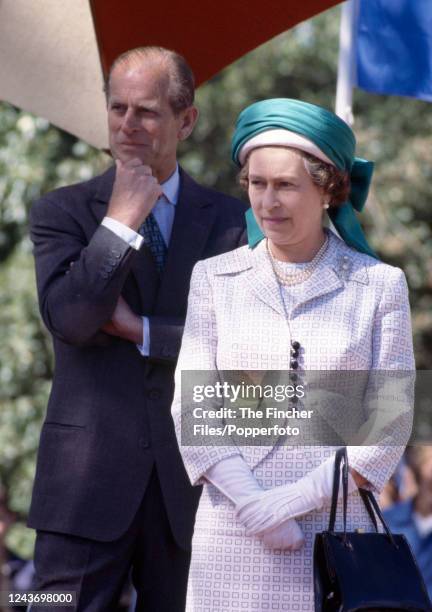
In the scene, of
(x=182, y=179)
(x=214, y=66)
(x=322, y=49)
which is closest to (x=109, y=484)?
(x=182, y=179)

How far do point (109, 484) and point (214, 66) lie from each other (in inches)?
78.1

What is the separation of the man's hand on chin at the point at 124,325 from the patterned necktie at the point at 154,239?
0.72 feet

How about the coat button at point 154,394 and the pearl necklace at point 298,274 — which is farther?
the coat button at point 154,394

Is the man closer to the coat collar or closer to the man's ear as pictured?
the man's ear

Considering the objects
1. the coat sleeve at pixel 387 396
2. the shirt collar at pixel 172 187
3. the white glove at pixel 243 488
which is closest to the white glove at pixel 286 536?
the white glove at pixel 243 488

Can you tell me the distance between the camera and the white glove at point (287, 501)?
341 cm

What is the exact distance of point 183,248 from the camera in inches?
166

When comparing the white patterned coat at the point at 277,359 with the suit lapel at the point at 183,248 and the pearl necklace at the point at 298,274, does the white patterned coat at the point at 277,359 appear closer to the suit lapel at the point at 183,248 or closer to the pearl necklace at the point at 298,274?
the pearl necklace at the point at 298,274

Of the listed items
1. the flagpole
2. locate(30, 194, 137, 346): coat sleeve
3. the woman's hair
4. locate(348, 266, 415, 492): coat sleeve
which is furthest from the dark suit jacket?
the flagpole

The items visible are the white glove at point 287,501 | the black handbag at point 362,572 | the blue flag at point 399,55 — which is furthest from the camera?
the blue flag at point 399,55

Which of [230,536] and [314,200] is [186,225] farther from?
[230,536]

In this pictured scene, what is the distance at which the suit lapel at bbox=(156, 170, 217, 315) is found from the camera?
4176 mm

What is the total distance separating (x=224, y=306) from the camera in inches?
144

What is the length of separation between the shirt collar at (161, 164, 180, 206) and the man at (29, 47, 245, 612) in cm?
9
